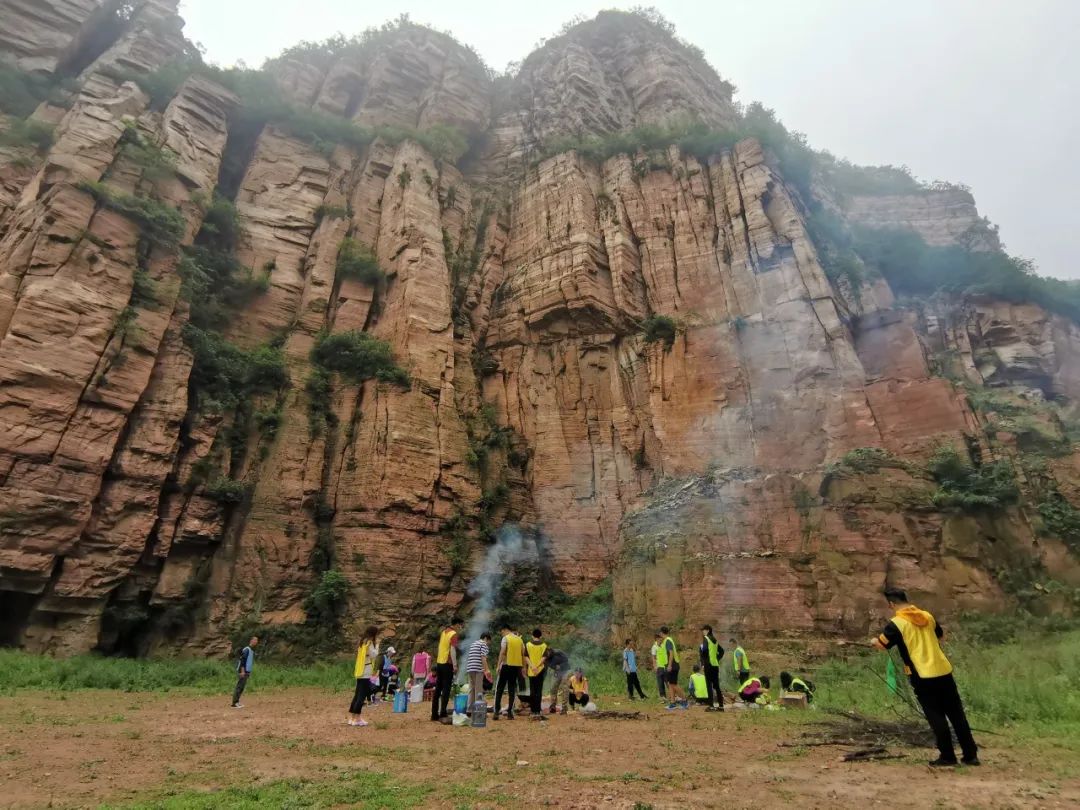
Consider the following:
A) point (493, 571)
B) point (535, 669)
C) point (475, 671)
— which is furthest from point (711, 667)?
point (493, 571)

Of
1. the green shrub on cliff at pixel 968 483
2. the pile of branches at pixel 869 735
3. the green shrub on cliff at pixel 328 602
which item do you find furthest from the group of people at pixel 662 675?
the green shrub on cliff at pixel 968 483

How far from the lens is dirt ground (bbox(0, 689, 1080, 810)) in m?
4.83

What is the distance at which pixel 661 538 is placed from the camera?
1761cm

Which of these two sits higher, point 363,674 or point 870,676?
point 870,676

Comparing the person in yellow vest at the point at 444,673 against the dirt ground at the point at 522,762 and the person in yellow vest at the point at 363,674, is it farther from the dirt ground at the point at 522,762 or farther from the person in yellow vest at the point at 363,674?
the person in yellow vest at the point at 363,674

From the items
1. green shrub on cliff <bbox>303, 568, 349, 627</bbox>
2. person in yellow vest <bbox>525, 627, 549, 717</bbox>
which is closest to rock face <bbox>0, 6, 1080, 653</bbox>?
green shrub on cliff <bbox>303, 568, 349, 627</bbox>

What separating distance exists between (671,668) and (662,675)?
0.69 meters

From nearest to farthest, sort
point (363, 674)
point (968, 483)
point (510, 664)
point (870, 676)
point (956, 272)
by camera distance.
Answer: point (363, 674) → point (510, 664) → point (870, 676) → point (968, 483) → point (956, 272)

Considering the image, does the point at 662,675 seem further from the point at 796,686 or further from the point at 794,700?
the point at 794,700

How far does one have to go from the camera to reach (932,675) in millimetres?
5402

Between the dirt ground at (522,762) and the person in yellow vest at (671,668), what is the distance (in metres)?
1.06

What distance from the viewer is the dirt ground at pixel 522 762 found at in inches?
190

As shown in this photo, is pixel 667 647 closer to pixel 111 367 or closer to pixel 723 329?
pixel 723 329

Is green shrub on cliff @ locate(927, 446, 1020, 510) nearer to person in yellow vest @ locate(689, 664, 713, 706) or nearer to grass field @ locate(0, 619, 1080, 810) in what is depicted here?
grass field @ locate(0, 619, 1080, 810)
